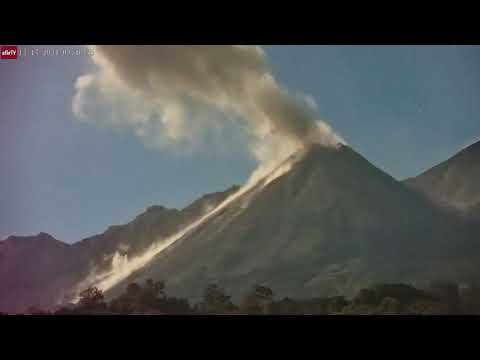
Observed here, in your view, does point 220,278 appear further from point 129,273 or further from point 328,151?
point 328,151

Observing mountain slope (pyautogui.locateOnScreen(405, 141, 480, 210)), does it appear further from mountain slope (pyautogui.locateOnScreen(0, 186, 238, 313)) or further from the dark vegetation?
mountain slope (pyautogui.locateOnScreen(0, 186, 238, 313))

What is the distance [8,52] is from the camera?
221 inches

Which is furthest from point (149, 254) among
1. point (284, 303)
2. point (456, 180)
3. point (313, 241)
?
point (456, 180)

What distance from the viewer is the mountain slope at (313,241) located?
548cm

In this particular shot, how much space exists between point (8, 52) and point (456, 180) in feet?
16.9

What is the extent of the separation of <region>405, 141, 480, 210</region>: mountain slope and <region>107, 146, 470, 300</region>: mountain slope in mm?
158

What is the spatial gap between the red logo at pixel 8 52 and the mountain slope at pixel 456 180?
4.55 metres

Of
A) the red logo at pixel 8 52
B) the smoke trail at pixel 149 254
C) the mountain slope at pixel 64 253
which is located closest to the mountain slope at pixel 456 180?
the smoke trail at pixel 149 254

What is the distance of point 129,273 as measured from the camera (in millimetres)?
5809

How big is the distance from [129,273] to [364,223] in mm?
2714

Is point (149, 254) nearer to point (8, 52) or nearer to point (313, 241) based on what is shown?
point (313, 241)

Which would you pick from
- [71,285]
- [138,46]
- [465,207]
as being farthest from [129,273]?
[465,207]

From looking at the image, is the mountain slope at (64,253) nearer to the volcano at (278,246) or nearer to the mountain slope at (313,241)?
the volcano at (278,246)

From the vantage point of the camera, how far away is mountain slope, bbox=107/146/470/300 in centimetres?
548
